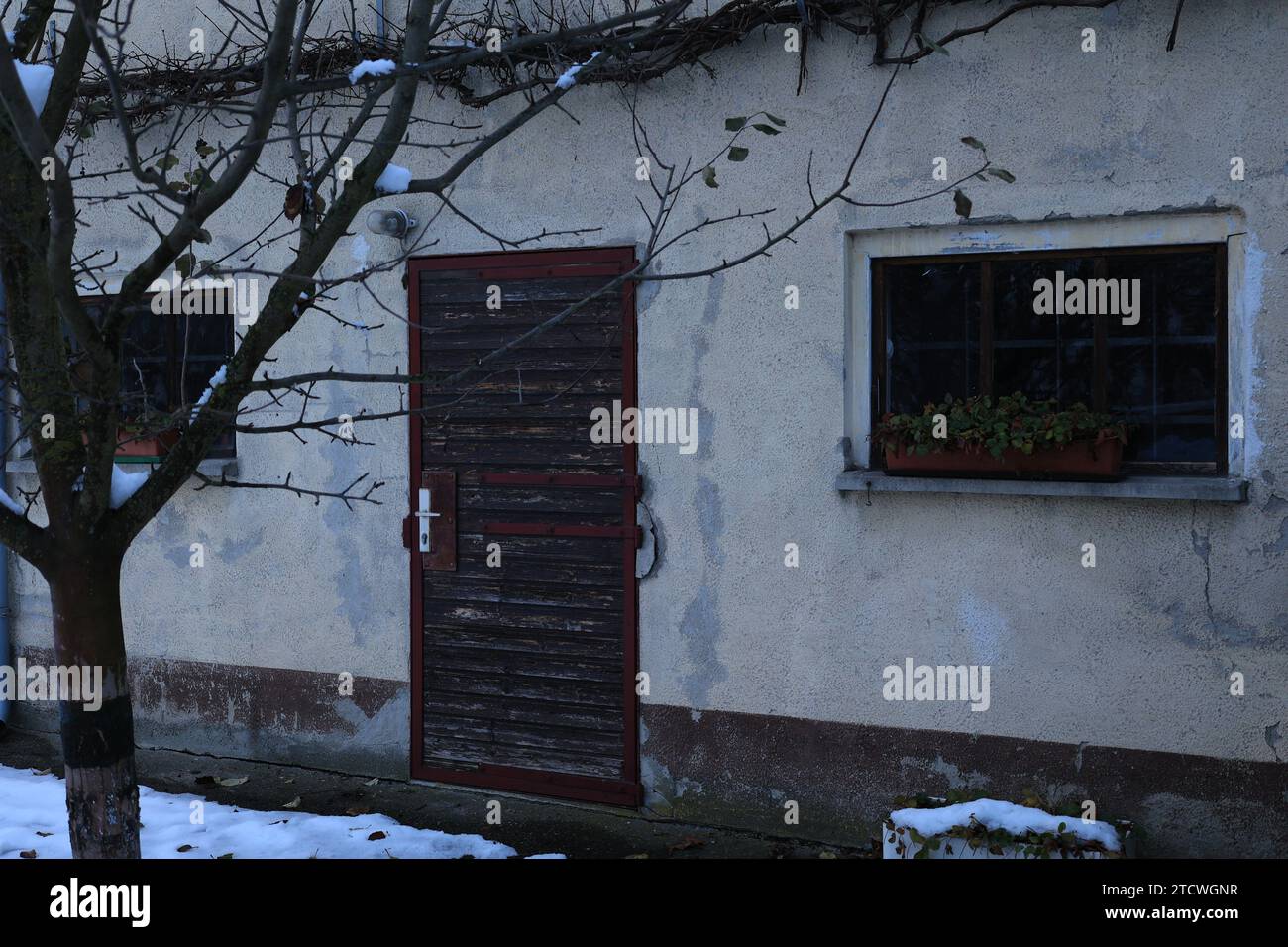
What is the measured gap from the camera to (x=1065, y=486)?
5.43 m

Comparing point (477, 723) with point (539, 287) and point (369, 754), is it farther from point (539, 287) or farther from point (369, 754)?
point (539, 287)

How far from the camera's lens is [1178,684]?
5.34 m

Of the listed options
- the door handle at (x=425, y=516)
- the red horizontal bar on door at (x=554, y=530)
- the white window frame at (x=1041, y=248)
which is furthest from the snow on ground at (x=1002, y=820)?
the door handle at (x=425, y=516)

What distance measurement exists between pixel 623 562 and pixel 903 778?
1.66m

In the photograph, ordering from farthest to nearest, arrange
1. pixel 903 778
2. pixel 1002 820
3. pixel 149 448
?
pixel 149 448 < pixel 903 778 < pixel 1002 820

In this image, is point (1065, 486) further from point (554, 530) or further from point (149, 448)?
point (149, 448)

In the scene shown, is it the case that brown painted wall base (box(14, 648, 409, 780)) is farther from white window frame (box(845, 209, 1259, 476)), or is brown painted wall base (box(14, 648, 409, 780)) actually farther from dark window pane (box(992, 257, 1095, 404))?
dark window pane (box(992, 257, 1095, 404))

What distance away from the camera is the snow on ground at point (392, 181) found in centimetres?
395

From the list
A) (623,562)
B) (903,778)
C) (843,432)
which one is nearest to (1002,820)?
(903,778)

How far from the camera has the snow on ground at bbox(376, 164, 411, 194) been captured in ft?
12.9

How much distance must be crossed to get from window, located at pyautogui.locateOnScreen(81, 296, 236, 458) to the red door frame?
138 centimetres

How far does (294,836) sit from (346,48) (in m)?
3.90

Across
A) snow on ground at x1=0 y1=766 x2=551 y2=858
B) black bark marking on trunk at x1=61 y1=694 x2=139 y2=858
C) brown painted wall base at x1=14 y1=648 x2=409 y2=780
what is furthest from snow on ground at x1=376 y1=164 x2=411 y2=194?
brown painted wall base at x1=14 y1=648 x2=409 y2=780
